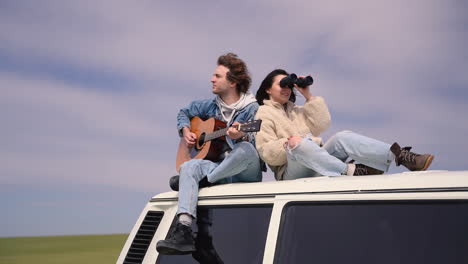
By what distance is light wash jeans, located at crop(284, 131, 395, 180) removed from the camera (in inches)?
154

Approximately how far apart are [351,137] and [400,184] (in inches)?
58.4

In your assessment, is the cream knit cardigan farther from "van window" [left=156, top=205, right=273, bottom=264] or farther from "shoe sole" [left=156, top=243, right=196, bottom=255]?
"shoe sole" [left=156, top=243, right=196, bottom=255]

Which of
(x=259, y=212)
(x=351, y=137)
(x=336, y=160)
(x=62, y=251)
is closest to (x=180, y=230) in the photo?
(x=259, y=212)

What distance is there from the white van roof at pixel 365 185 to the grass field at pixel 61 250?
8523 millimetres

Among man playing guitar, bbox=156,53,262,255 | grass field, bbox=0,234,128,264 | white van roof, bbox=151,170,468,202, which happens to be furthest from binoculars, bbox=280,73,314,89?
grass field, bbox=0,234,128,264

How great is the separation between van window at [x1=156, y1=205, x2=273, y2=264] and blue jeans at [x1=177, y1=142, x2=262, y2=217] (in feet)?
0.48

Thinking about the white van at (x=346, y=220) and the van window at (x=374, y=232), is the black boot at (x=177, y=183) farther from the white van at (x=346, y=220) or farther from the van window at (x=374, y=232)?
the van window at (x=374, y=232)

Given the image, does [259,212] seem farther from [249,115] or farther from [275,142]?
[249,115]

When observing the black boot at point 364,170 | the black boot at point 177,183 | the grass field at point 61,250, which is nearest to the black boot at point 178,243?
the black boot at point 177,183

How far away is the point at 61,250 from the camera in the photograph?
14.0 metres

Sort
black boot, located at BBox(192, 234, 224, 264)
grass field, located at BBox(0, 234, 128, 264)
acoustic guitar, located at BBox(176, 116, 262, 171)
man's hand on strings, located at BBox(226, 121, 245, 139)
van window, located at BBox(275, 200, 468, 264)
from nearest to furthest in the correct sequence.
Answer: van window, located at BBox(275, 200, 468, 264)
black boot, located at BBox(192, 234, 224, 264)
man's hand on strings, located at BBox(226, 121, 245, 139)
acoustic guitar, located at BBox(176, 116, 262, 171)
grass field, located at BBox(0, 234, 128, 264)

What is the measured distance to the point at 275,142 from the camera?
425 cm

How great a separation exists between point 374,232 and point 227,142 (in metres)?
1.99

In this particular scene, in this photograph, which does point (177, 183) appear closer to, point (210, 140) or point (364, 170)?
point (210, 140)
